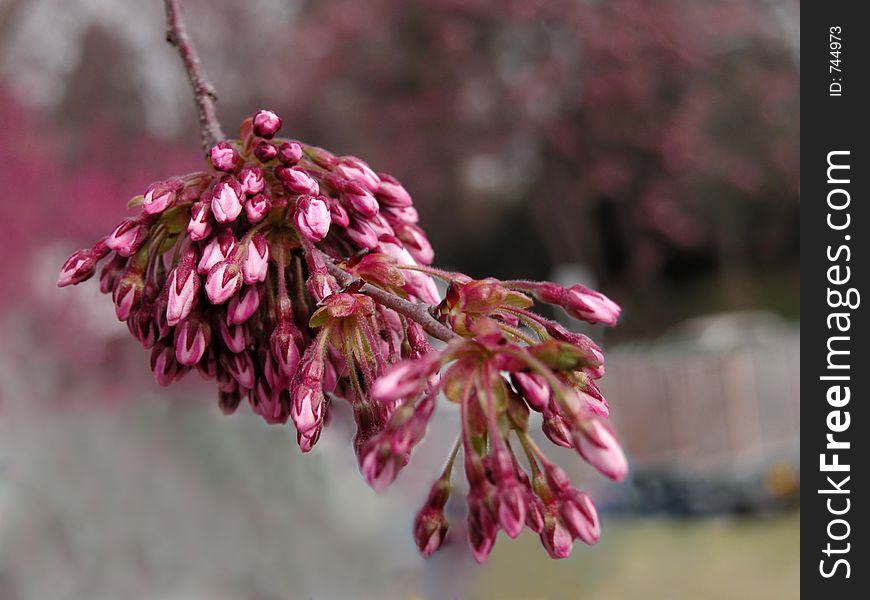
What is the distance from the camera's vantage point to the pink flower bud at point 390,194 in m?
0.94

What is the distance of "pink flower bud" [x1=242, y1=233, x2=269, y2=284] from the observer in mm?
780

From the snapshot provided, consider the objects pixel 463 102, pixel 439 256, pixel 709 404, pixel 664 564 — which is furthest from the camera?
pixel 439 256

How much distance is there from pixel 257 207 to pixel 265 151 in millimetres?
87

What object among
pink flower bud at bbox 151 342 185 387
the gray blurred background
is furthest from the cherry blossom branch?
the gray blurred background

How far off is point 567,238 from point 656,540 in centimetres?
435

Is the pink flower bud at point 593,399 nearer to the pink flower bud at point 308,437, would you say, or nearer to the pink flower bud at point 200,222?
the pink flower bud at point 308,437

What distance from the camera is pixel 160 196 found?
0.84 metres

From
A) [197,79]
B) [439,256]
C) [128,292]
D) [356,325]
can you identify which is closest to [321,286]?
[356,325]

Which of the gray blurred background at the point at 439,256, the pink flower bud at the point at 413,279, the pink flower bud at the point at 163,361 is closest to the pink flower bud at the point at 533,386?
the pink flower bud at the point at 413,279

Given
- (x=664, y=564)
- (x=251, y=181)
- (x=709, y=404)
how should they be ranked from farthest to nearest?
(x=709, y=404) → (x=664, y=564) → (x=251, y=181)

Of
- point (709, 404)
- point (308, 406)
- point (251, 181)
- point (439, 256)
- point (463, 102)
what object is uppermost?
point (463, 102)

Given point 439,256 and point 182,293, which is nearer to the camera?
point 182,293

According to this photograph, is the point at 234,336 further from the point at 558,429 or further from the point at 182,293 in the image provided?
the point at 558,429

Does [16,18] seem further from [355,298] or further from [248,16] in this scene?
[355,298]
